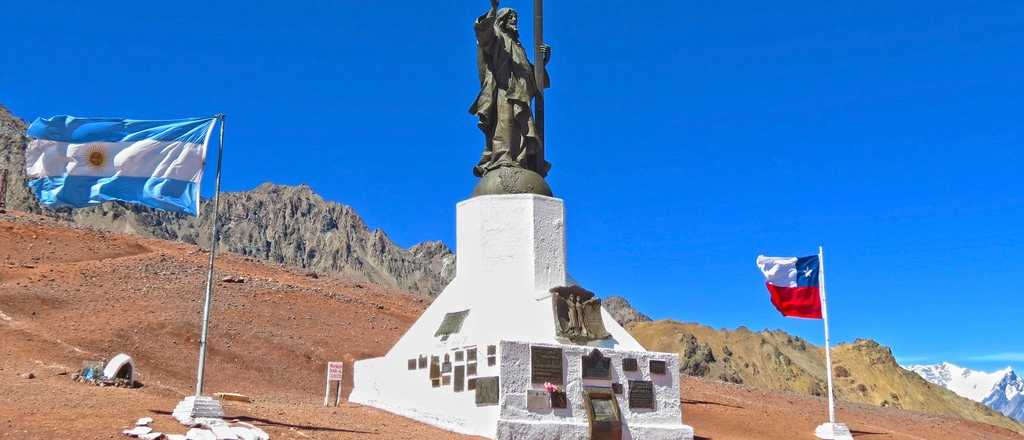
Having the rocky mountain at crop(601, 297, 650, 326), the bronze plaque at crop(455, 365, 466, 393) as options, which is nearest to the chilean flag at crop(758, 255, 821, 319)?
the bronze plaque at crop(455, 365, 466, 393)

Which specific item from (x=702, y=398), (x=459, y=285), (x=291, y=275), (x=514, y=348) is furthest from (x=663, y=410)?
(x=291, y=275)

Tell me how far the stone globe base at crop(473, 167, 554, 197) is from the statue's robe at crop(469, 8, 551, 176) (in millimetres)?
330

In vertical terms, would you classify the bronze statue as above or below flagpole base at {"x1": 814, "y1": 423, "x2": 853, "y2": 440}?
above

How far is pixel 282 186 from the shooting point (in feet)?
578

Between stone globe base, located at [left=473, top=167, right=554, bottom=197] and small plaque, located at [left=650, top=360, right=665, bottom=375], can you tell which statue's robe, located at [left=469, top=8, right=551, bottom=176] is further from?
small plaque, located at [left=650, top=360, right=665, bottom=375]

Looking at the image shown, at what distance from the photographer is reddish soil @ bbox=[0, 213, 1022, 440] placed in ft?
50.2

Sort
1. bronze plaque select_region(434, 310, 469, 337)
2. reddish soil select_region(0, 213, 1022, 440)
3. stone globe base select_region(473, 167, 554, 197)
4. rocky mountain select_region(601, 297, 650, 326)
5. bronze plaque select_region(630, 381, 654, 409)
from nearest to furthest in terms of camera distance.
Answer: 1. reddish soil select_region(0, 213, 1022, 440)
2. bronze plaque select_region(630, 381, 654, 409)
3. bronze plaque select_region(434, 310, 469, 337)
4. stone globe base select_region(473, 167, 554, 197)
5. rocky mountain select_region(601, 297, 650, 326)

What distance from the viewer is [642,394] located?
729 inches

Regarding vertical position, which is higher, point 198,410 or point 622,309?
point 622,309

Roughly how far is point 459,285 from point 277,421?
5831 mm

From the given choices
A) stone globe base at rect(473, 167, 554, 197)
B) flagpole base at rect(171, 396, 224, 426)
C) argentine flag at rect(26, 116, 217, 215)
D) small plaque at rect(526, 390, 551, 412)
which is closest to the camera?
flagpole base at rect(171, 396, 224, 426)

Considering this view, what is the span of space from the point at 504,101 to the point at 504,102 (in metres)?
0.02

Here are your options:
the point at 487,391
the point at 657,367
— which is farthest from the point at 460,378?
the point at 657,367

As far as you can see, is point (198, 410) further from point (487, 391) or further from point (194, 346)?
point (194, 346)
